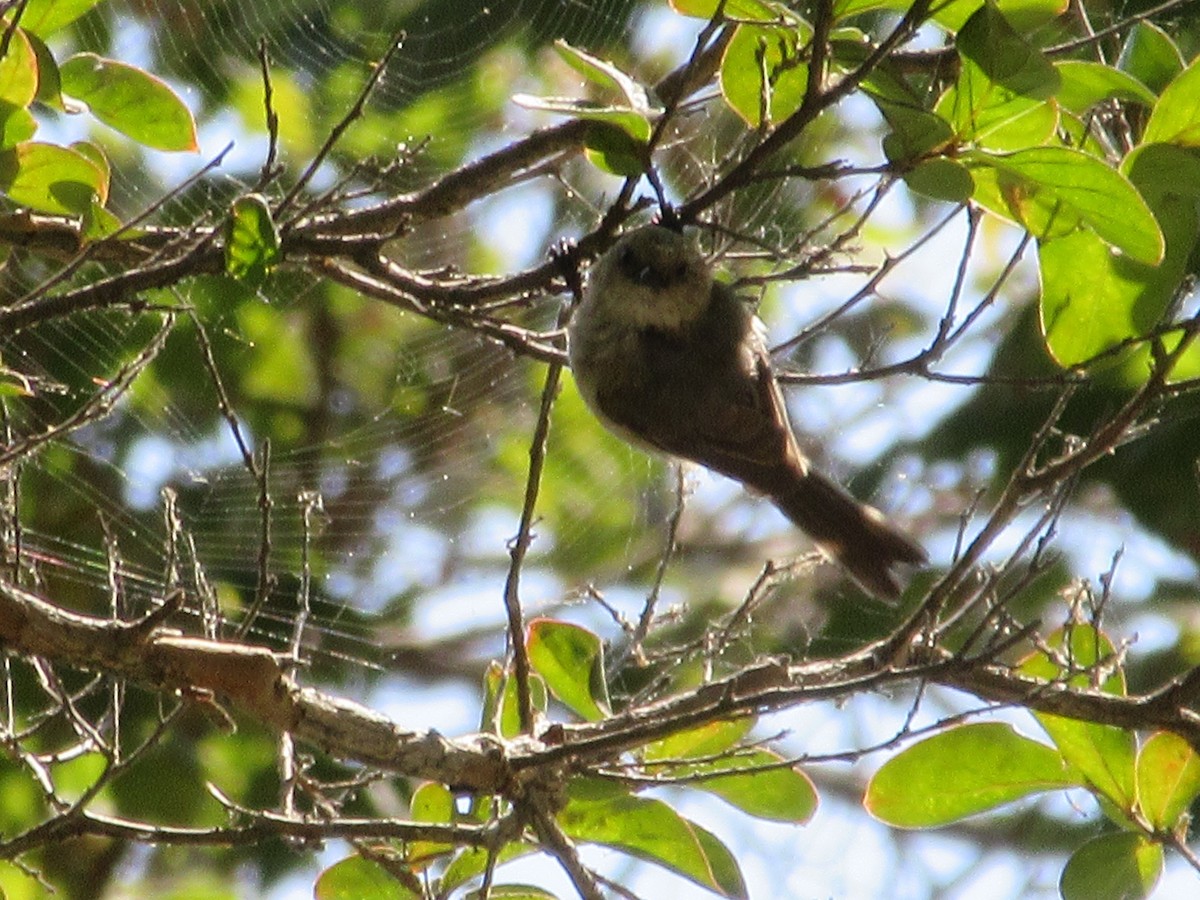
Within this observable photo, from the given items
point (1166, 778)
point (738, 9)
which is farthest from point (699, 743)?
point (738, 9)

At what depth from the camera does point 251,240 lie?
222cm

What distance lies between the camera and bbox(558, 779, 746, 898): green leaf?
2.43m

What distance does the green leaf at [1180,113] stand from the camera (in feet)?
7.18

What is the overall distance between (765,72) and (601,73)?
270mm

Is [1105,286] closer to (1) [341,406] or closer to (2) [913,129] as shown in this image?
(2) [913,129]

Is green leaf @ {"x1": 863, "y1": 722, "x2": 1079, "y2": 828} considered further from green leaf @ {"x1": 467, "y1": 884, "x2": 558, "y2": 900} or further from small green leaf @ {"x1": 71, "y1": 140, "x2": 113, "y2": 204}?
small green leaf @ {"x1": 71, "y1": 140, "x2": 113, "y2": 204}

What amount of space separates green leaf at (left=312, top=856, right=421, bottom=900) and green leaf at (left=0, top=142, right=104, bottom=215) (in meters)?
1.18

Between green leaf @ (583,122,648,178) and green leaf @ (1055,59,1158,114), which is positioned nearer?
green leaf @ (1055,59,1158,114)

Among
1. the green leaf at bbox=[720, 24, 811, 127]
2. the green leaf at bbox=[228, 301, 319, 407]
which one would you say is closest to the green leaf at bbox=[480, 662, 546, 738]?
the green leaf at bbox=[720, 24, 811, 127]

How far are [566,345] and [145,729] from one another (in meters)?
1.55

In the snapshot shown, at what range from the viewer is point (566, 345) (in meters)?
3.43

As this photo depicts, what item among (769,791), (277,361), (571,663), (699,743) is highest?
(277,361)

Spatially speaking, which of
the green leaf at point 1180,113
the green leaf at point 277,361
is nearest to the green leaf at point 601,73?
the green leaf at point 1180,113

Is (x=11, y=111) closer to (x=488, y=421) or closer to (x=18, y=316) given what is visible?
(x=18, y=316)
